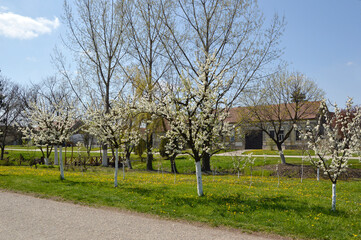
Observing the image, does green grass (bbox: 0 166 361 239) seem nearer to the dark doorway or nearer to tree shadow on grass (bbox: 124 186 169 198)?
tree shadow on grass (bbox: 124 186 169 198)

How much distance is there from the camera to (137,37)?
1009 inches

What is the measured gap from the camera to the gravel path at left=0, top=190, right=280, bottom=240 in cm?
718

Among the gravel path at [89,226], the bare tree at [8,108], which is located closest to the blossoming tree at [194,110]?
the gravel path at [89,226]

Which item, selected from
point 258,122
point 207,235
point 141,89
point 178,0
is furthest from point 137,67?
point 207,235

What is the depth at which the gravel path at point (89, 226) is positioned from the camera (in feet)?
23.5

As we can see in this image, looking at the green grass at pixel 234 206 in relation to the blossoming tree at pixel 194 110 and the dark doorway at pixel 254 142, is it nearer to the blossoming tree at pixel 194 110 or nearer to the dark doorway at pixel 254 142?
the blossoming tree at pixel 194 110

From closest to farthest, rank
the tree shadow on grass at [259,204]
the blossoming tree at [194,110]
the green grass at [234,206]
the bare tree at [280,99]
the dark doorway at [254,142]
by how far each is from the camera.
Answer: the green grass at [234,206] < the tree shadow on grass at [259,204] < the blossoming tree at [194,110] < the bare tree at [280,99] < the dark doorway at [254,142]

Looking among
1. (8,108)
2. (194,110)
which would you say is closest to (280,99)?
(194,110)

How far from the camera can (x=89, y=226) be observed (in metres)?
7.95

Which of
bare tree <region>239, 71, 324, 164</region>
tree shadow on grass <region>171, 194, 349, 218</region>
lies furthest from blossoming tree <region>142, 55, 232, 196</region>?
bare tree <region>239, 71, 324, 164</region>

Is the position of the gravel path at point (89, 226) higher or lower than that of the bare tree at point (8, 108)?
lower

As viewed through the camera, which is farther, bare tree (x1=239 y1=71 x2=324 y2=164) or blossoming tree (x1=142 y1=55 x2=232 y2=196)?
bare tree (x1=239 y1=71 x2=324 y2=164)

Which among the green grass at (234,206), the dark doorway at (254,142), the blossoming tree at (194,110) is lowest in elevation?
the green grass at (234,206)

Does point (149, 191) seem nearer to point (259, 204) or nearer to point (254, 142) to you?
point (259, 204)
